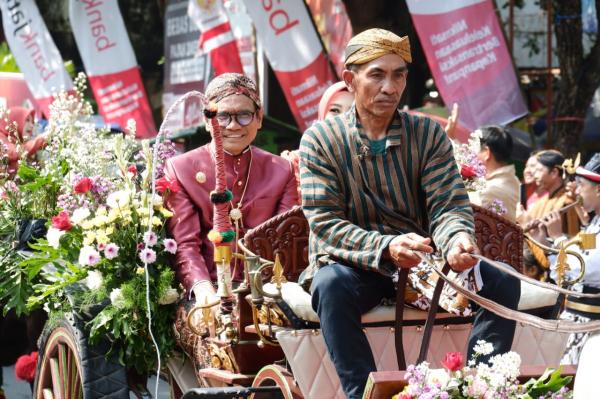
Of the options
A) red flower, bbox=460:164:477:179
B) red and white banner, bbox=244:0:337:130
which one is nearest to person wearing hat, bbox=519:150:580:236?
red flower, bbox=460:164:477:179

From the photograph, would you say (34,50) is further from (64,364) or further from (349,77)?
(349,77)

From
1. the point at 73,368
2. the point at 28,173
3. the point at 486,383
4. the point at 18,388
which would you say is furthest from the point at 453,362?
the point at 18,388

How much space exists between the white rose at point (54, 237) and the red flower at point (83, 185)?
0.23m

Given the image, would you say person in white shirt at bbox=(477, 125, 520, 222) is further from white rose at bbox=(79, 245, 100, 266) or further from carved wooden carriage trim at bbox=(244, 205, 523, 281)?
white rose at bbox=(79, 245, 100, 266)

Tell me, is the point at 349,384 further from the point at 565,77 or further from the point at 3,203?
the point at 565,77

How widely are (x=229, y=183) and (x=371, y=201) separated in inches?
59.7

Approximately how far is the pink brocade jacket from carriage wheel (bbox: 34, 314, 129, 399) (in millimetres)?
586

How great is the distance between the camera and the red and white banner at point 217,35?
13.1 metres

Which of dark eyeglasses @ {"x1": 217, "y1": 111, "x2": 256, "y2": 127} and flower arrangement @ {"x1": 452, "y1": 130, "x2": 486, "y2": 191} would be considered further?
flower arrangement @ {"x1": 452, "y1": 130, "x2": 486, "y2": 191}

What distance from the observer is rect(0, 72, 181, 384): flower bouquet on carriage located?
5559 mm

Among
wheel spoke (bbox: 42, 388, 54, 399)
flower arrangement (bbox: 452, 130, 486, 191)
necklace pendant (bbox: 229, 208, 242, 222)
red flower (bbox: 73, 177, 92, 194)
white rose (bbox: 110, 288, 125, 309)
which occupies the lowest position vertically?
wheel spoke (bbox: 42, 388, 54, 399)

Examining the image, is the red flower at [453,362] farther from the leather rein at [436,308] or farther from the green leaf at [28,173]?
the green leaf at [28,173]

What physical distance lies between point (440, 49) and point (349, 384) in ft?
21.6

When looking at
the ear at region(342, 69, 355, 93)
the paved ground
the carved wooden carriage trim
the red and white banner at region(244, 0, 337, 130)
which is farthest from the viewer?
the red and white banner at region(244, 0, 337, 130)
